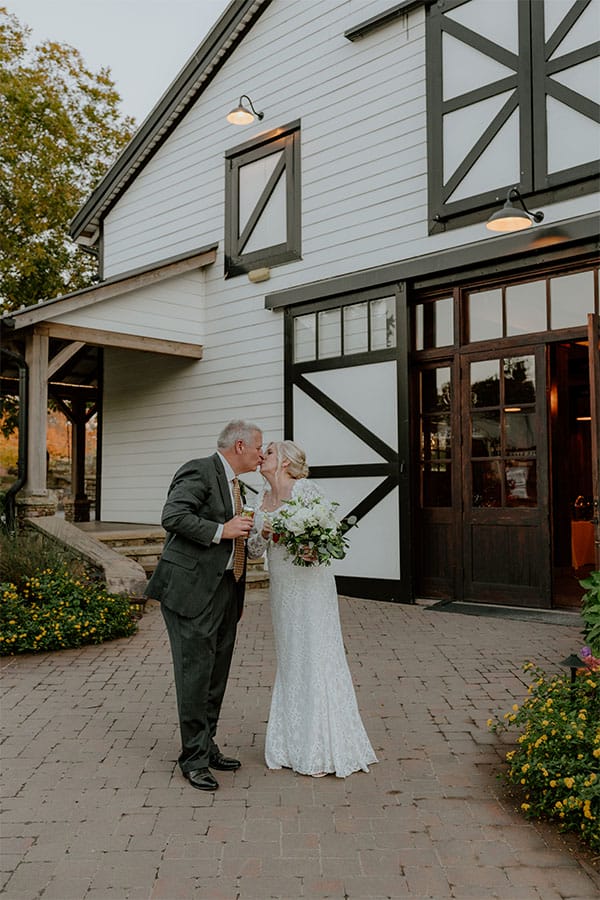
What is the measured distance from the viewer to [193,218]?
11656mm

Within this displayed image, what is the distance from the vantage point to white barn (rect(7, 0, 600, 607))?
7.60 meters

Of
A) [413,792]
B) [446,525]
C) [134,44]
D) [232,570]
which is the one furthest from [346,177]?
[134,44]

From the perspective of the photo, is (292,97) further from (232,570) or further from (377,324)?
(232,570)

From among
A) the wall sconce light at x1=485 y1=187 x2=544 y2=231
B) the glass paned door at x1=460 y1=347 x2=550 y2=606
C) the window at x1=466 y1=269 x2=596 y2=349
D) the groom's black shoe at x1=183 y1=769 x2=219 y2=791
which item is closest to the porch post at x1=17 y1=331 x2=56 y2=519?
the glass paned door at x1=460 y1=347 x2=550 y2=606

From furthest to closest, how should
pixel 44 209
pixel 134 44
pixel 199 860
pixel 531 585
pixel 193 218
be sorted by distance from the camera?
pixel 44 209, pixel 134 44, pixel 193 218, pixel 531 585, pixel 199 860

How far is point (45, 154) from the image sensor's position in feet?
58.4

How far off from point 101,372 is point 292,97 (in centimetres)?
583

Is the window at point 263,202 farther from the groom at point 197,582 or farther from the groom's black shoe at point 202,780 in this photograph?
the groom's black shoe at point 202,780

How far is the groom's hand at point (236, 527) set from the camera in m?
3.82

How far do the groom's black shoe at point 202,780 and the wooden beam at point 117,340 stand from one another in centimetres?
691

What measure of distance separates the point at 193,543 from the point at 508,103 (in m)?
6.18

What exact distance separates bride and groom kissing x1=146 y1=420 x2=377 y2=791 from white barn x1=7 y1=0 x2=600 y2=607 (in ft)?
11.2

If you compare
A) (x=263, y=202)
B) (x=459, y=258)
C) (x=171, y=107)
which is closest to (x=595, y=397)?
(x=459, y=258)

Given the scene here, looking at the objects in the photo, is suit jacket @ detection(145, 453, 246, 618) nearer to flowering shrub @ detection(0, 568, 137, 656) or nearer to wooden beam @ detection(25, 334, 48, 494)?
flowering shrub @ detection(0, 568, 137, 656)
